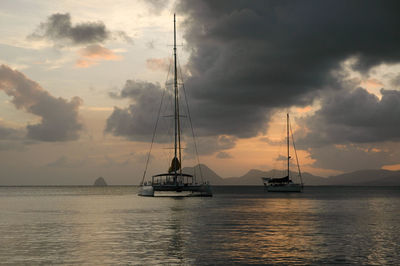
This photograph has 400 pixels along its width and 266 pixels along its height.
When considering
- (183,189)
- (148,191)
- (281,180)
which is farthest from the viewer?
(281,180)

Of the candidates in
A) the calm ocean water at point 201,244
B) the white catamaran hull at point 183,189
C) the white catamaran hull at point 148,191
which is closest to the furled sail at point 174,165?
the white catamaran hull at point 183,189

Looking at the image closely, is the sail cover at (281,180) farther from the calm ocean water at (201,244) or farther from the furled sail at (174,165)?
the calm ocean water at (201,244)

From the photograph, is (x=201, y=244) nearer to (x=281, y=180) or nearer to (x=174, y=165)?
(x=174, y=165)

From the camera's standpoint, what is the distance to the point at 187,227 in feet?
152

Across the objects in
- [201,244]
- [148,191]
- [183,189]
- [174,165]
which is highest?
[174,165]

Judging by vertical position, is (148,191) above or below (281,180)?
below

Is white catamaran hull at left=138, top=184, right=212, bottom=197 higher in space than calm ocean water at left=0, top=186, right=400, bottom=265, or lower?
higher

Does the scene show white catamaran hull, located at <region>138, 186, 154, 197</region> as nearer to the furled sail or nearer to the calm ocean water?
the furled sail

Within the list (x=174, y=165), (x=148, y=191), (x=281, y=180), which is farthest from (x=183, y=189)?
(x=281, y=180)

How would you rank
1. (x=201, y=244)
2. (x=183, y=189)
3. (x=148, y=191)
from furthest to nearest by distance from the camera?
(x=148, y=191), (x=183, y=189), (x=201, y=244)

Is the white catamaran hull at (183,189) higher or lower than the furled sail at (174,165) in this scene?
lower

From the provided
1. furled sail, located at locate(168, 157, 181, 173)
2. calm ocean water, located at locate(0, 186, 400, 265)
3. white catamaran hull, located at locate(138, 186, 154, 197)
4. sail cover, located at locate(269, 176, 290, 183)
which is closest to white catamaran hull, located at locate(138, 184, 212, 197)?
white catamaran hull, located at locate(138, 186, 154, 197)

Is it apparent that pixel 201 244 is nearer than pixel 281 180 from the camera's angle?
Yes

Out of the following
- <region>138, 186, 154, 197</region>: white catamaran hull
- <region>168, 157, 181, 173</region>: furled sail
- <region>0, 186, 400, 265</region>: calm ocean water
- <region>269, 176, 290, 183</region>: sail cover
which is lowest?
<region>0, 186, 400, 265</region>: calm ocean water
